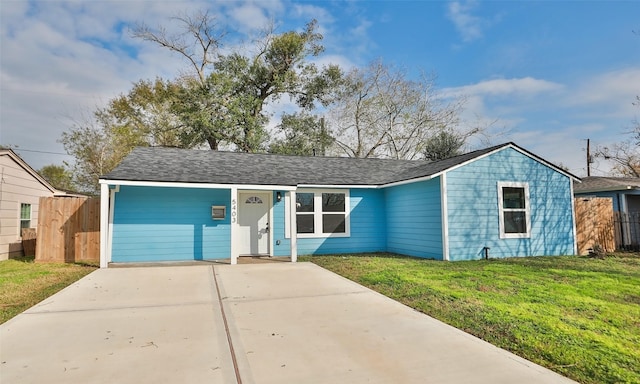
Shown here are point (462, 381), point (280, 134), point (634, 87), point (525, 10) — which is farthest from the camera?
point (280, 134)

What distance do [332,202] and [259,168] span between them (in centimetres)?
268

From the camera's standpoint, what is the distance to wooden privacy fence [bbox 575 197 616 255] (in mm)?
11641

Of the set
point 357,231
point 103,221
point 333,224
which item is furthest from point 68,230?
point 357,231

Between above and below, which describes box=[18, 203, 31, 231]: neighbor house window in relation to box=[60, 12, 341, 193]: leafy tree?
below

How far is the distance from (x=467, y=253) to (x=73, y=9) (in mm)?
14381

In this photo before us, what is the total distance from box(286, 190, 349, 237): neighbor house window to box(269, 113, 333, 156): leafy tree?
1179 centimetres

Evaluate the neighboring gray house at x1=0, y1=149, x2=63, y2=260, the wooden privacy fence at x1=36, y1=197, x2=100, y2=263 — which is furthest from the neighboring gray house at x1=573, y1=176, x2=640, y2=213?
the neighboring gray house at x1=0, y1=149, x2=63, y2=260

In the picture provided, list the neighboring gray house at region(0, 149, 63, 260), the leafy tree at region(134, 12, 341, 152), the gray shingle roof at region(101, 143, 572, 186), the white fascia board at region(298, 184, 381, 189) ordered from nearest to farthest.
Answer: the gray shingle roof at region(101, 143, 572, 186) → the neighboring gray house at region(0, 149, 63, 260) → the white fascia board at region(298, 184, 381, 189) → the leafy tree at region(134, 12, 341, 152)

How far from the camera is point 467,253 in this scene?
981cm

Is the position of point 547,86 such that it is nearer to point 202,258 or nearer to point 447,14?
point 447,14

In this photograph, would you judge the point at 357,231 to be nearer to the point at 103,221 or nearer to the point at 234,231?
the point at 234,231

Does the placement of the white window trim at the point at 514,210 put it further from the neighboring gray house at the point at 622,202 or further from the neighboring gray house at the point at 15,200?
the neighboring gray house at the point at 15,200

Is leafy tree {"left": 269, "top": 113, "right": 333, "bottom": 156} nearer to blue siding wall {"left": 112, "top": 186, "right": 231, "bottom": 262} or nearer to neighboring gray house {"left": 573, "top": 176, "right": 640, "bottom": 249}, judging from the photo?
blue siding wall {"left": 112, "top": 186, "right": 231, "bottom": 262}

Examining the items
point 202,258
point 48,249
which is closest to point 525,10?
point 202,258
